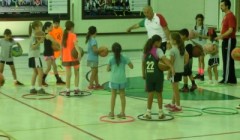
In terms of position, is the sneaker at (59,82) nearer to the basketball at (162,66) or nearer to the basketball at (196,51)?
the basketball at (196,51)

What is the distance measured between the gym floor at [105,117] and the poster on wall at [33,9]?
31.1 ft

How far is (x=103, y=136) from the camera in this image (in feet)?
30.7

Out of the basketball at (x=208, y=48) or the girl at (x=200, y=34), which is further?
the girl at (x=200, y=34)

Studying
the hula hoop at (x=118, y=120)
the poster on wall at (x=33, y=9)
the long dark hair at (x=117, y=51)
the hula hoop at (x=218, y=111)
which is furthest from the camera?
the poster on wall at (x=33, y=9)

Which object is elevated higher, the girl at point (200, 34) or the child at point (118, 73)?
the girl at point (200, 34)

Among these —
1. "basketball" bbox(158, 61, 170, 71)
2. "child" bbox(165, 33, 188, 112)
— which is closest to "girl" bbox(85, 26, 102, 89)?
"child" bbox(165, 33, 188, 112)

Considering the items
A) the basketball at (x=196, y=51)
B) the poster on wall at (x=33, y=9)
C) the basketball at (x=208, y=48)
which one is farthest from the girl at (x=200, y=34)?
the poster on wall at (x=33, y=9)

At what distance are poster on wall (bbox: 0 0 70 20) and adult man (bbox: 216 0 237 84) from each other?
11.1 m

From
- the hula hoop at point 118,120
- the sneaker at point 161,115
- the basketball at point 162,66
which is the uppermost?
the basketball at point 162,66

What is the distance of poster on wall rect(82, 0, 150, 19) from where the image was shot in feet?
85.1

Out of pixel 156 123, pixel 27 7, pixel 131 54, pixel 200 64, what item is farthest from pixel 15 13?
pixel 156 123

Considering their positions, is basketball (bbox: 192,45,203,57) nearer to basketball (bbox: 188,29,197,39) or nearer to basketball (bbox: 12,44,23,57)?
basketball (bbox: 188,29,197,39)

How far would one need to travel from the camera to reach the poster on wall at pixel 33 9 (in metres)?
24.1

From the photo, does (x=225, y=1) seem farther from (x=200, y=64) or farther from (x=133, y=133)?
(x=133, y=133)
